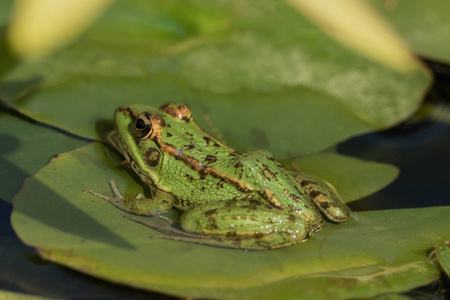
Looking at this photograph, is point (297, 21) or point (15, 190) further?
point (297, 21)

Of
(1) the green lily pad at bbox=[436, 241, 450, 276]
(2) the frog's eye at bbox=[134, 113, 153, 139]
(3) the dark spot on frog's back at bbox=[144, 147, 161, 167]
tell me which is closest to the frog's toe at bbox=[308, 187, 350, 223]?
(1) the green lily pad at bbox=[436, 241, 450, 276]

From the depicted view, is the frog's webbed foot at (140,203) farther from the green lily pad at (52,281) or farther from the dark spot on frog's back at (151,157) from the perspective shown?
the green lily pad at (52,281)

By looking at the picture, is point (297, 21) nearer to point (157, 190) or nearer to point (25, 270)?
point (157, 190)

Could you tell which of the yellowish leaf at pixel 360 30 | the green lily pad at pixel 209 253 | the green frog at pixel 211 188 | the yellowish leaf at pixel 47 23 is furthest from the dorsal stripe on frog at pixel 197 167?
the yellowish leaf at pixel 360 30

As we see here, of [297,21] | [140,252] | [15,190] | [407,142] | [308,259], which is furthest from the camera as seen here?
[297,21]

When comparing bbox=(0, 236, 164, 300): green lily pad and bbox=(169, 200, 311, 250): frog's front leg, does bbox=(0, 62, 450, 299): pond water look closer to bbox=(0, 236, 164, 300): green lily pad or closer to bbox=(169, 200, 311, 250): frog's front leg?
bbox=(0, 236, 164, 300): green lily pad

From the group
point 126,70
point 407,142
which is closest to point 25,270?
point 126,70

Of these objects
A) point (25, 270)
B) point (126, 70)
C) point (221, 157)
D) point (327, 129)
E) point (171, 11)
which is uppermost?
point (171, 11)

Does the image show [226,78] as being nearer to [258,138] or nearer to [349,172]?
[258,138]
